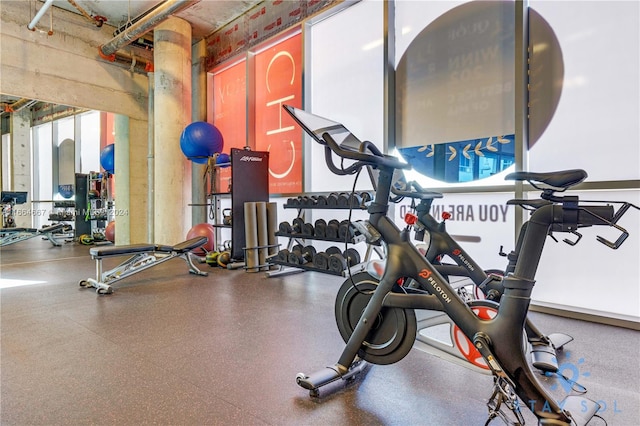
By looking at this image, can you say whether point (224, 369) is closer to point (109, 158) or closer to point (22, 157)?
point (109, 158)

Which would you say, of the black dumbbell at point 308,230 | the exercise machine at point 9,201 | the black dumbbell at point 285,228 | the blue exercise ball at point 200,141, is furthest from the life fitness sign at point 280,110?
the exercise machine at point 9,201

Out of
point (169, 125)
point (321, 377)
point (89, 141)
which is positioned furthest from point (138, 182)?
point (321, 377)

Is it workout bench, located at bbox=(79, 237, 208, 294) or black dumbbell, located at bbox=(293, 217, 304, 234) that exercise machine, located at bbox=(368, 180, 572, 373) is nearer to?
black dumbbell, located at bbox=(293, 217, 304, 234)

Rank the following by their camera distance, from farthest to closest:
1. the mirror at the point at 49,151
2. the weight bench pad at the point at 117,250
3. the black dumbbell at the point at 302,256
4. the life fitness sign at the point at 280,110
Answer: the mirror at the point at 49,151 → the life fitness sign at the point at 280,110 → the black dumbbell at the point at 302,256 → the weight bench pad at the point at 117,250

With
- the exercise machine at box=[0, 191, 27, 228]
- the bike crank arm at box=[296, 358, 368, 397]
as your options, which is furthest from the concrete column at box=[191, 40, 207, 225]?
the bike crank arm at box=[296, 358, 368, 397]

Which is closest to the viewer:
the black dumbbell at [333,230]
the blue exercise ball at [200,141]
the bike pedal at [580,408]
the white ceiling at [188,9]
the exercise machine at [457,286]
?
the bike pedal at [580,408]

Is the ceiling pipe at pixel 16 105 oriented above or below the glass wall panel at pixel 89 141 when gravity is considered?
above

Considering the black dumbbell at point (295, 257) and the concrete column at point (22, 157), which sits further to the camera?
the concrete column at point (22, 157)

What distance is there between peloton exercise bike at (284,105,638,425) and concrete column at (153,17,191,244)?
18.0 ft

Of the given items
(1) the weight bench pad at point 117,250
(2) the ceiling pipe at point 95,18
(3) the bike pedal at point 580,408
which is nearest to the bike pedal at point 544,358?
(3) the bike pedal at point 580,408

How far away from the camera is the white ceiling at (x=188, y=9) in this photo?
6.35 m

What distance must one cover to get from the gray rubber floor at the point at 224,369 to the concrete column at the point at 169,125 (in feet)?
9.79

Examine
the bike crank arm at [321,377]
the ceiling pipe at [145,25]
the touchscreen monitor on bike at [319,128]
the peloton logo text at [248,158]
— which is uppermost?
the ceiling pipe at [145,25]

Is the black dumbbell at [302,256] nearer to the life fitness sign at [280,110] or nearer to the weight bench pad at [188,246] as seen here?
the weight bench pad at [188,246]
